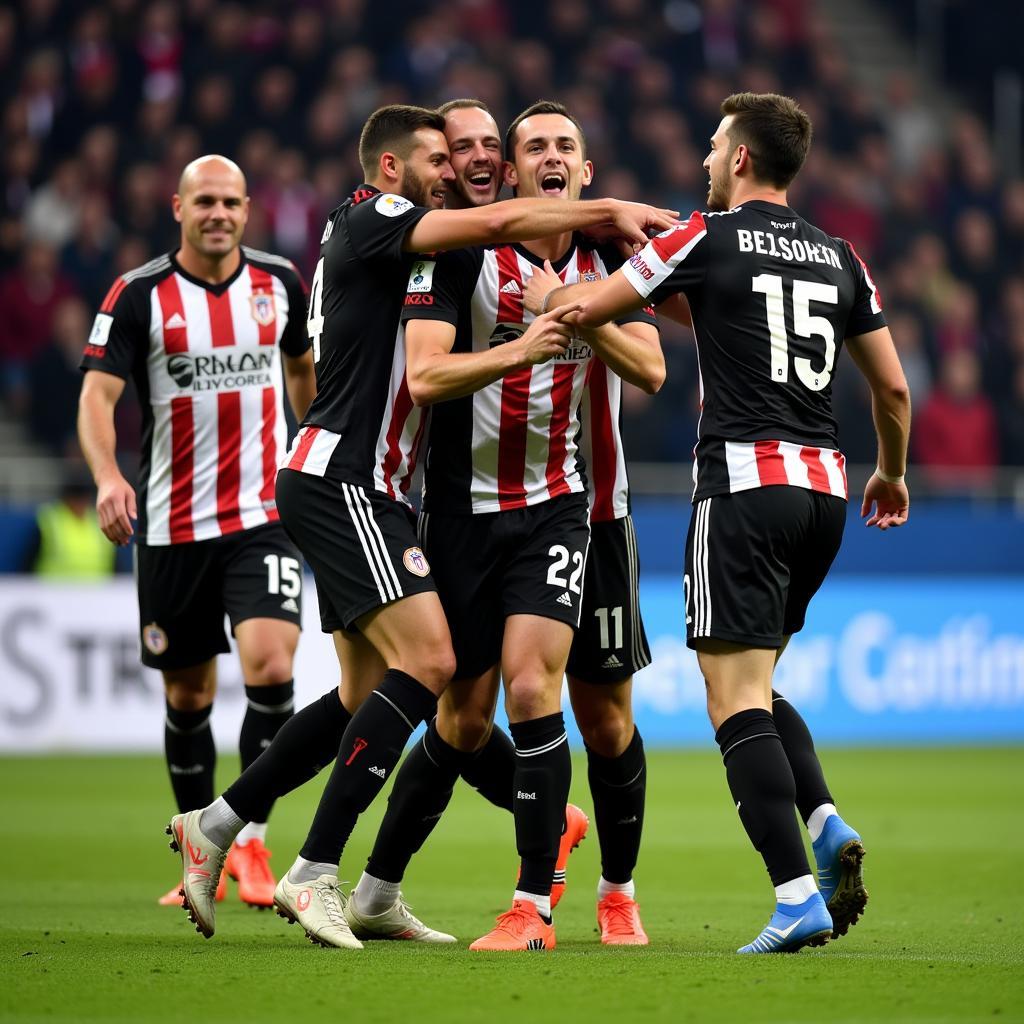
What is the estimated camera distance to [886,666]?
13.0 metres

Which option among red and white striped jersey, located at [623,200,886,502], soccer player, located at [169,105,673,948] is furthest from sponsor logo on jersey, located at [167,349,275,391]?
red and white striped jersey, located at [623,200,886,502]

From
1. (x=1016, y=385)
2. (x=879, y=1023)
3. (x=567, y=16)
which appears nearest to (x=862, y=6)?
(x=567, y=16)

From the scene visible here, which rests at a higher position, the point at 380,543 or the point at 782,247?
the point at 782,247

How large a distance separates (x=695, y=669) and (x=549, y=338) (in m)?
8.11

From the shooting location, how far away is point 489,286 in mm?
5215

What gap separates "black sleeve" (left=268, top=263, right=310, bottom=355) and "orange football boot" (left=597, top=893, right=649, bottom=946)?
8.39 feet

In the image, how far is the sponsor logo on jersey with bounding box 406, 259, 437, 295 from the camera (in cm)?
498

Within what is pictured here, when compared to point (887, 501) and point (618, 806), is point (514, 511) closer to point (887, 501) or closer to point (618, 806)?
A: point (618, 806)

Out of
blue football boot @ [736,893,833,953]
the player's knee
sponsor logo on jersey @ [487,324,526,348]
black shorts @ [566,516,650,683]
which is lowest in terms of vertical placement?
blue football boot @ [736,893,833,953]

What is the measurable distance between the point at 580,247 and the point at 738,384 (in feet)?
2.59

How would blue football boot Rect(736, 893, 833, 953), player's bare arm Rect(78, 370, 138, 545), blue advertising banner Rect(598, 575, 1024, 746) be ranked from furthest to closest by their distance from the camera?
blue advertising banner Rect(598, 575, 1024, 746) → player's bare arm Rect(78, 370, 138, 545) → blue football boot Rect(736, 893, 833, 953)

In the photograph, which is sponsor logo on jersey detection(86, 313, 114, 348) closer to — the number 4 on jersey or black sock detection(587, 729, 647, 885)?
black sock detection(587, 729, 647, 885)

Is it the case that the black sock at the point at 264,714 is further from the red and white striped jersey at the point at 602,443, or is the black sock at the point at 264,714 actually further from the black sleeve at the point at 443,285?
the black sleeve at the point at 443,285

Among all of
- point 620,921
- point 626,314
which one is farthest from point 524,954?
point 626,314
